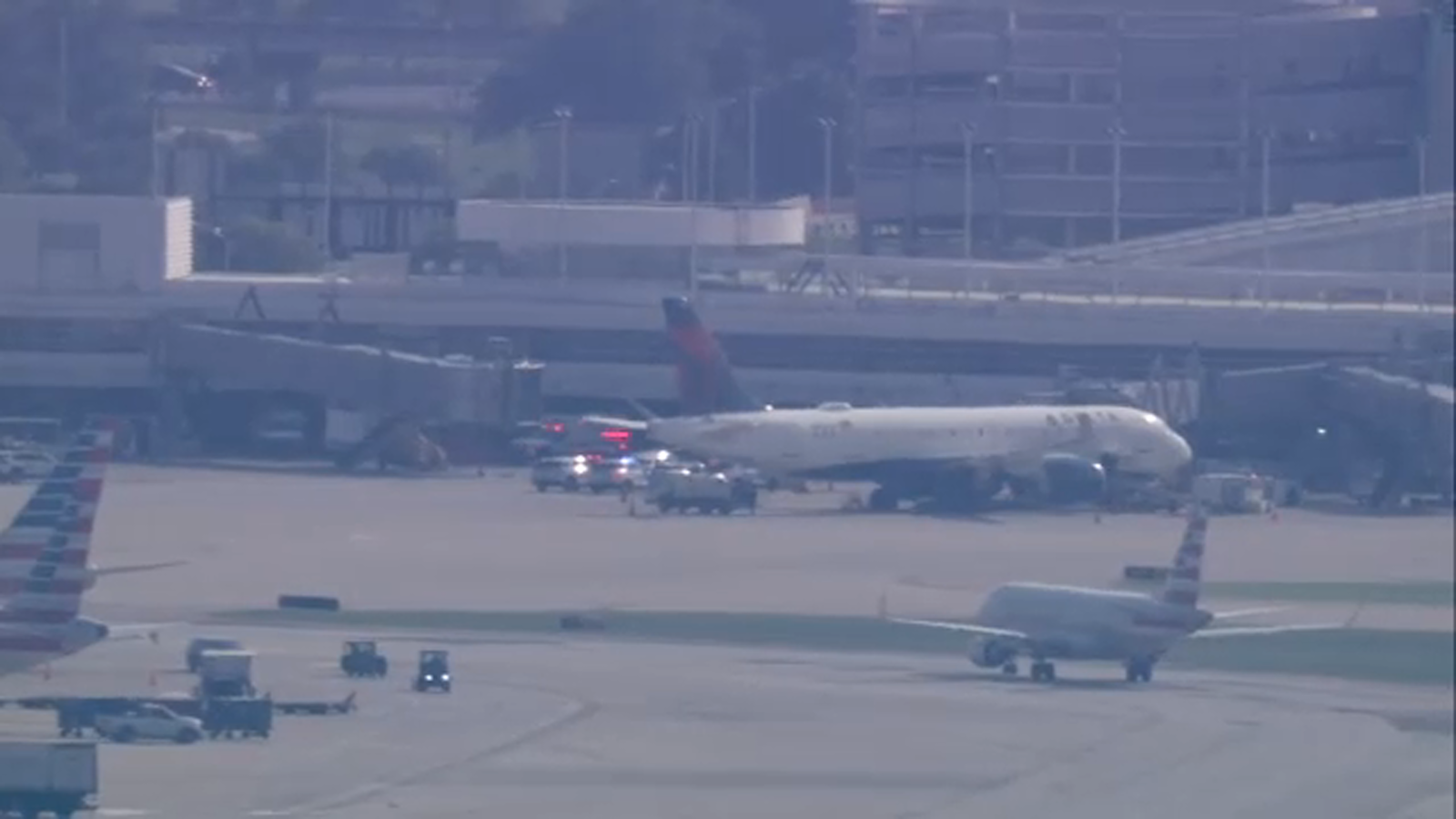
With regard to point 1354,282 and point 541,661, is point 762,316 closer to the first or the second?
point 1354,282

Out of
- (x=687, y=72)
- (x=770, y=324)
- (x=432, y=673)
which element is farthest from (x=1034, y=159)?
(x=432, y=673)

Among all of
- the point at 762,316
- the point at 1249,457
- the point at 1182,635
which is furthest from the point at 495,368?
the point at 1182,635

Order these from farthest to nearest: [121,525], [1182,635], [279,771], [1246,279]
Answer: [1246,279], [1182,635], [121,525], [279,771]

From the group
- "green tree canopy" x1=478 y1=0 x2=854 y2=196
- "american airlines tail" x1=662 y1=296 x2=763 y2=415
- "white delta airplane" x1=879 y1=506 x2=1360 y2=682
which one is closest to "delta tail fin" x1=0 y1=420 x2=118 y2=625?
"white delta airplane" x1=879 y1=506 x2=1360 y2=682

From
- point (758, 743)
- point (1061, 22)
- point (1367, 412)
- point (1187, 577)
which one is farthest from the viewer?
point (1061, 22)

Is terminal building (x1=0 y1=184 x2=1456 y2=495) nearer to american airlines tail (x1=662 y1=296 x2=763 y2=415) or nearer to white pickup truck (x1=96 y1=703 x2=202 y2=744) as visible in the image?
american airlines tail (x1=662 y1=296 x2=763 y2=415)

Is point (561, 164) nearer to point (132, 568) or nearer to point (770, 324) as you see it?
point (770, 324)

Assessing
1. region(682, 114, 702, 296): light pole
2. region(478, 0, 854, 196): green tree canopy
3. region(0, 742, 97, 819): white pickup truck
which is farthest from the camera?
region(682, 114, 702, 296): light pole
